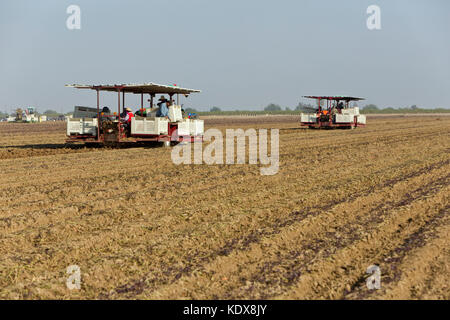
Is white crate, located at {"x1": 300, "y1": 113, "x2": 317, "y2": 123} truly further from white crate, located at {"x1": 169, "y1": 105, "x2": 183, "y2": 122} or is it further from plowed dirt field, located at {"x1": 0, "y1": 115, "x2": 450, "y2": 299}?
plowed dirt field, located at {"x1": 0, "y1": 115, "x2": 450, "y2": 299}

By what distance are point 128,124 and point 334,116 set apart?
1529cm

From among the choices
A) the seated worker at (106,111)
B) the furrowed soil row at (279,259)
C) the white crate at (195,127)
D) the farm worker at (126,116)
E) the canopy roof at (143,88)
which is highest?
the canopy roof at (143,88)

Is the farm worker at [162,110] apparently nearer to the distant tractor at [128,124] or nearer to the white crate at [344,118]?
the distant tractor at [128,124]

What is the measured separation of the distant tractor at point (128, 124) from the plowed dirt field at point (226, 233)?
5.36 m

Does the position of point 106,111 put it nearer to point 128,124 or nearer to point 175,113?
point 128,124

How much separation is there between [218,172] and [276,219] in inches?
152

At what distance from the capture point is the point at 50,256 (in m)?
4.56

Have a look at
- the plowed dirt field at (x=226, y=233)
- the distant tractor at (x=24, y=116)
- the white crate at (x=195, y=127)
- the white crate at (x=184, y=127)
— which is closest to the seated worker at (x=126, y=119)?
the white crate at (x=184, y=127)

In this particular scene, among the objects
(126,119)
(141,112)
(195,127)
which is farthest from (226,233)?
(195,127)

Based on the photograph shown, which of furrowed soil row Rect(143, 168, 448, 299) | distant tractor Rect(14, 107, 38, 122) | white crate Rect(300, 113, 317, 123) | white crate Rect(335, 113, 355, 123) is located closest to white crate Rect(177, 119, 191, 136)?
furrowed soil row Rect(143, 168, 448, 299)

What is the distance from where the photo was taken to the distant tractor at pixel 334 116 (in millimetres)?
26852

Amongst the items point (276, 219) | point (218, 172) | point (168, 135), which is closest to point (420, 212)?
point (276, 219)

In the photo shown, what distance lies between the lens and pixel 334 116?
27.1 metres
